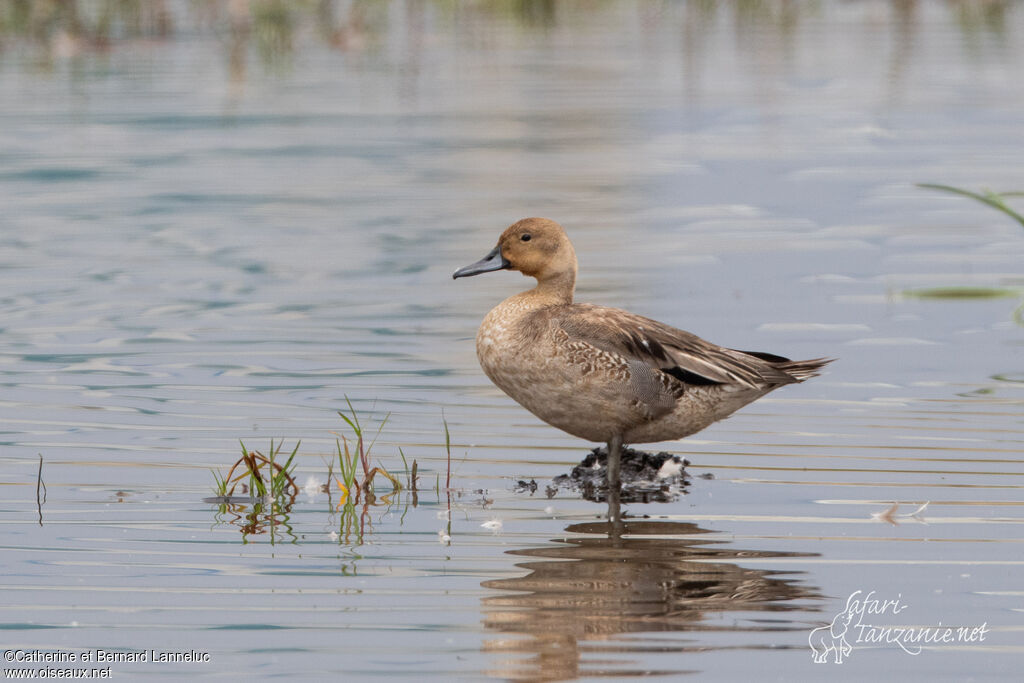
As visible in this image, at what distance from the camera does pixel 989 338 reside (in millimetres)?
10031

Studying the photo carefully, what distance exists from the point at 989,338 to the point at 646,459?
318cm

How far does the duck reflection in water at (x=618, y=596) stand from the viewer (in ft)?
17.5

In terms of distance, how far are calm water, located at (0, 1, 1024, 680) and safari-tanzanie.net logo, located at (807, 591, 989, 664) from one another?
1.5 inches

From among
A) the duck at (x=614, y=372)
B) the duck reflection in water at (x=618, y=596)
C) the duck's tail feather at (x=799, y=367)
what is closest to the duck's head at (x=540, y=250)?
the duck at (x=614, y=372)

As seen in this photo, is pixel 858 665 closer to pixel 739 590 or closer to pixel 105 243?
pixel 739 590

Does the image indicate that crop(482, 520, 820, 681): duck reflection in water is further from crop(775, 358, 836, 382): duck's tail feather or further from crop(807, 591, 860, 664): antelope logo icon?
crop(775, 358, 836, 382): duck's tail feather

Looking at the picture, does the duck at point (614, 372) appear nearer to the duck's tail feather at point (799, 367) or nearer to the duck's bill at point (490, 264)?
the duck's tail feather at point (799, 367)

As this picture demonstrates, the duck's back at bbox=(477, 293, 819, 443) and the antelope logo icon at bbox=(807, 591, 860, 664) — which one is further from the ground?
the duck's back at bbox=(477, 293, 819, 443)

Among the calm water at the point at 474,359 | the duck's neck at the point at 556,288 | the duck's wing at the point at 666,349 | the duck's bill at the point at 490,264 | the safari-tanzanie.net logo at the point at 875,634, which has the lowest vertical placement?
the calm water at the point at 474,359

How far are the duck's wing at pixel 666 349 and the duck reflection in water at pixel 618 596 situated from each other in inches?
31.7

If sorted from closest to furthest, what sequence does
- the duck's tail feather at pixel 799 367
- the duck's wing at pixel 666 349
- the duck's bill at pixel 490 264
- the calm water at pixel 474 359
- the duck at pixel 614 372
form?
the calm water at pixel 474 359 → the duck at pixel 614 372 → the duck's wing at pixel 666 349 → the duck's tail feather at pixel 799 367 → the duck's bill at pixel 490 264

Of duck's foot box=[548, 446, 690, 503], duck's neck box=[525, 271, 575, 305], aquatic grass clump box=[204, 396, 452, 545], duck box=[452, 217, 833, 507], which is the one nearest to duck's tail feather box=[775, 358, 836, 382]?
duck box=[452, 217, 833, 507]

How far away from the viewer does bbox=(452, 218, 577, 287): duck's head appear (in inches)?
307

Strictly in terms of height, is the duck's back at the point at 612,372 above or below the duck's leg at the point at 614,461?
above
